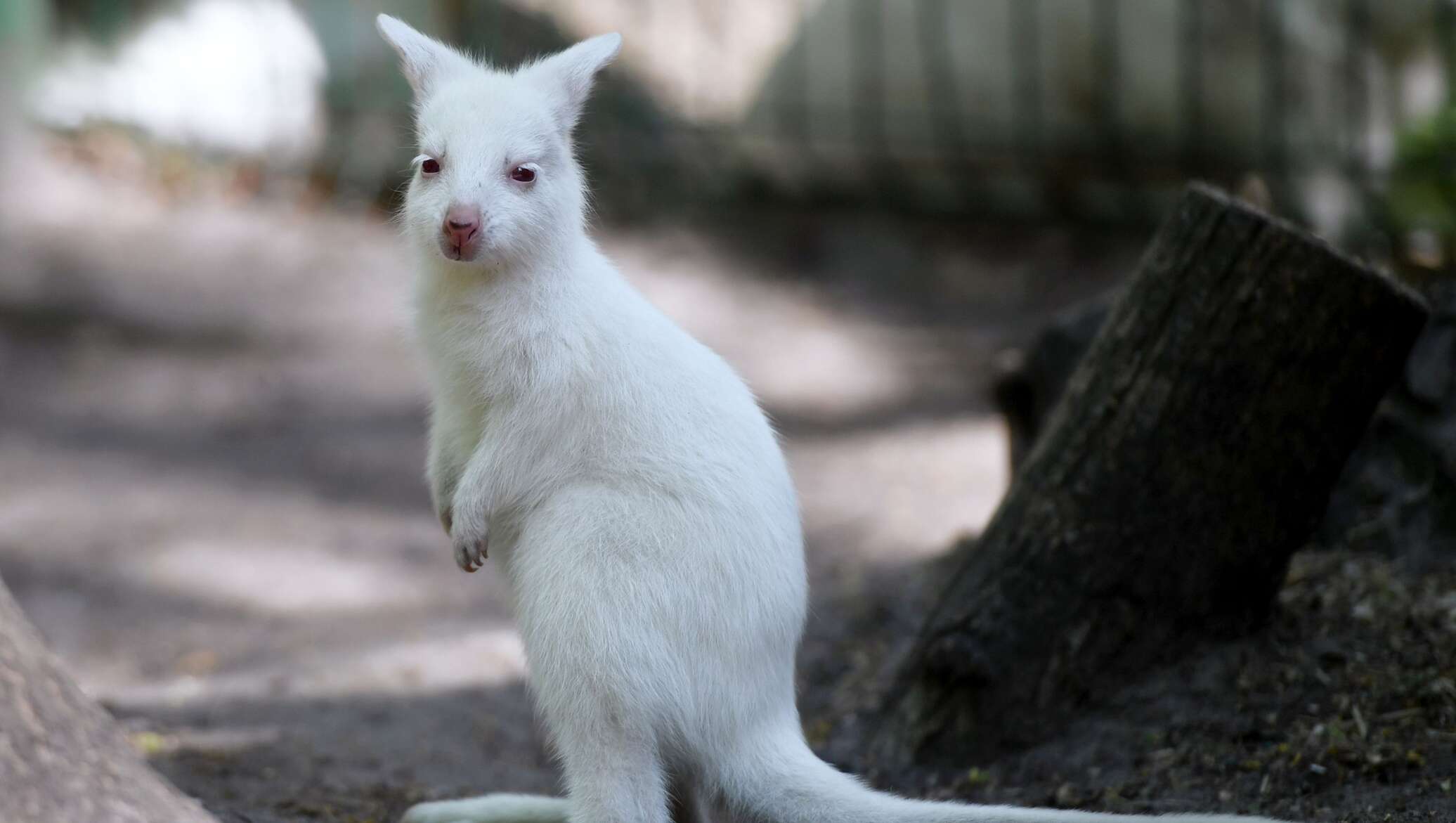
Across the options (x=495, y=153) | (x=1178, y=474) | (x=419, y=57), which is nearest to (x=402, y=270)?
(x=419, y=57)

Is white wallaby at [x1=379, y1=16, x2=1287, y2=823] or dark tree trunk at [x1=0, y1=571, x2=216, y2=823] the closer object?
dark tree trunk at [x1=0, y1=571, x2=216, y2=823]

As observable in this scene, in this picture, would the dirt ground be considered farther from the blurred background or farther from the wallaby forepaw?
the wallaby forepaw

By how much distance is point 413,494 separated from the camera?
7.35 meters

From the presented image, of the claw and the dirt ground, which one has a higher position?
the claw

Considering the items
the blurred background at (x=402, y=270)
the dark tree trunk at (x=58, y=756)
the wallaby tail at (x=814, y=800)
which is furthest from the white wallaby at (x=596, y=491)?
the blurred background at (x=402, y=270)

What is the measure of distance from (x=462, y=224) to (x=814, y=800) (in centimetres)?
154

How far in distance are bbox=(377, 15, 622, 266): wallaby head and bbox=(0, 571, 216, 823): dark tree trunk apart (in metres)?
1.26

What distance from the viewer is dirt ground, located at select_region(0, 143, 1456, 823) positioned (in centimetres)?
392

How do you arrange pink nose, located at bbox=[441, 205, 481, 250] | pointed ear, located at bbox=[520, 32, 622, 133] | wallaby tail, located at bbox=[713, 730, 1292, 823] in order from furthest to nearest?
pointed ear, located at bbox=[520, 32, 622, 133] < pink nose, located at bbox=[441, 205, 481, 250] < wallaby tail, located at bbox=[713, 730, 1292, 823]

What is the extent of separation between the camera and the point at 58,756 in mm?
2549

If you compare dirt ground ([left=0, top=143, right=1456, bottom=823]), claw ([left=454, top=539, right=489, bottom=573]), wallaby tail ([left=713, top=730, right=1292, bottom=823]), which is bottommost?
dirt ground ([left=0, top=143, right=1456, bottom=823])

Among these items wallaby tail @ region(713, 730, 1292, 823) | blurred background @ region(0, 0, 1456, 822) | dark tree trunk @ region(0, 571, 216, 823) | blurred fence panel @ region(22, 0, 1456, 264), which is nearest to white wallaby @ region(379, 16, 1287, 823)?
wallaby tail @ region(713, 730, 1292, 823)

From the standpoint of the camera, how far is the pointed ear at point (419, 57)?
370 cm

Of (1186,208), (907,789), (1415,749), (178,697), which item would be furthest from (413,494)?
(1415,749)
